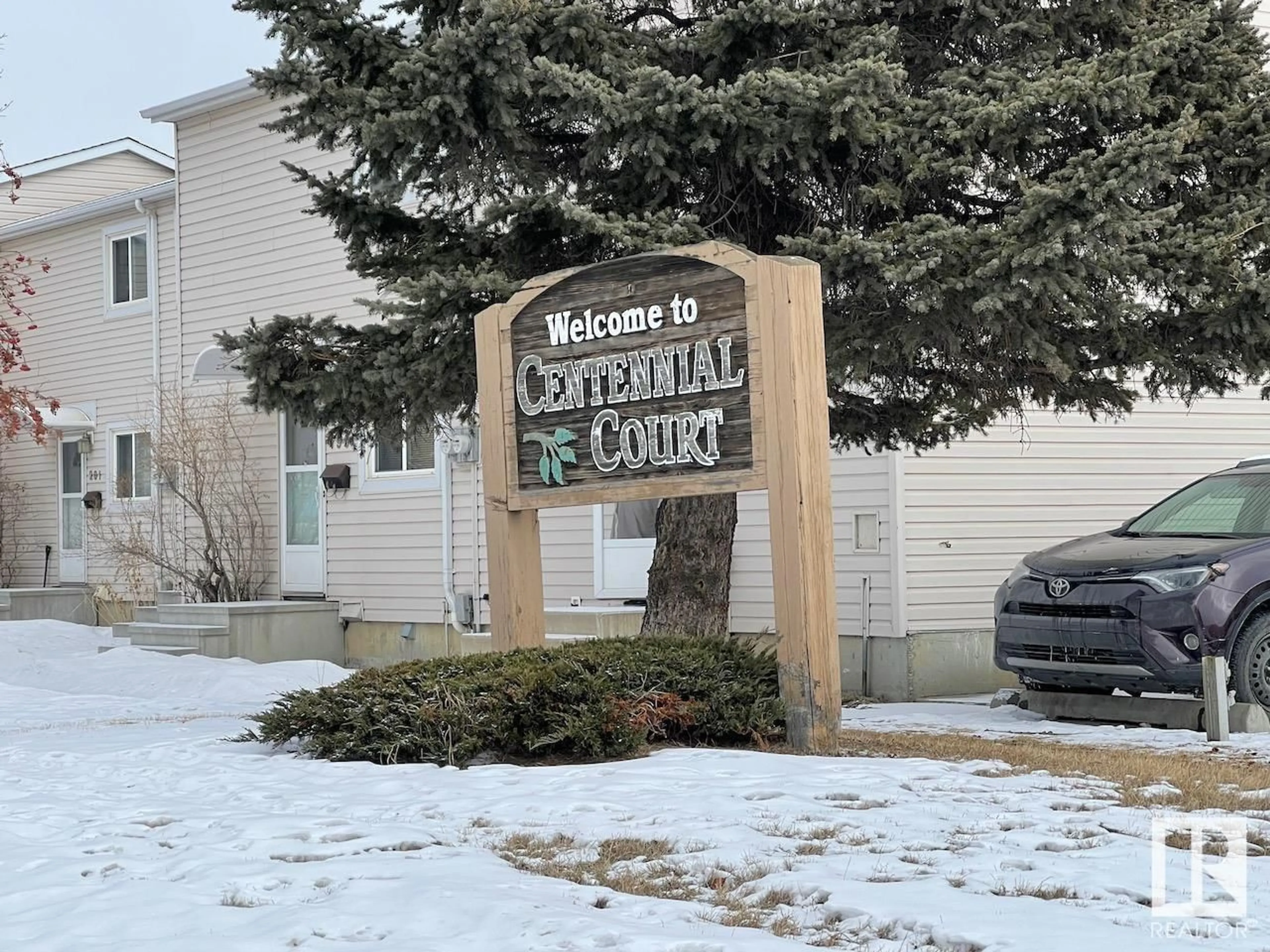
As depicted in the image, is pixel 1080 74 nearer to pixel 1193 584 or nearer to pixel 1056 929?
pixel 1193 584

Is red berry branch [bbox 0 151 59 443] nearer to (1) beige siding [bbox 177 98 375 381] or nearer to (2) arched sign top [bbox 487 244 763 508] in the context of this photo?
(1) beige siding [bbox 177 98 375 381]

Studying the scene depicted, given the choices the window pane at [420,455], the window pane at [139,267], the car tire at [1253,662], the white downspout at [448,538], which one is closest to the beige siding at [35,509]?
the window pane at [139,267]

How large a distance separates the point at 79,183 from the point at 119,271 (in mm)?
5150

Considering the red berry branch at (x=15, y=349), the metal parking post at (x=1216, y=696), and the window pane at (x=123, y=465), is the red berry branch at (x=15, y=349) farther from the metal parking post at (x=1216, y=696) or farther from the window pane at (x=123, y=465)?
the metal parking post at (x=1216, y=696)

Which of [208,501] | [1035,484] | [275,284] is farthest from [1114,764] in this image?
[208,501]

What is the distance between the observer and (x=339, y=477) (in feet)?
63.3

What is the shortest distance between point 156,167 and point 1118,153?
23.7 metres

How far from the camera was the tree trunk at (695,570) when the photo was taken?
35.6 ft

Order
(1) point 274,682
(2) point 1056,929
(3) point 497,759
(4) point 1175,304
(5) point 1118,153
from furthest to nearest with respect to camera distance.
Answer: (1) point 274,682 → (4) point 1175,304 → (5) point 1118,153 → (3) point 497,759 → (2) point 1056,929

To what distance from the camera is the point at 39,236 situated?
2536cm

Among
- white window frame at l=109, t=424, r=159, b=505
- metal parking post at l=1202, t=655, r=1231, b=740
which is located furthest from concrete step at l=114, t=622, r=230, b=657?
metal parking post at l=1202, t=655, r=1231, b=740

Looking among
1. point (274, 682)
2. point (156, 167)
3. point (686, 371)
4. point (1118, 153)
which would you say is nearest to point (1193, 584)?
point (1118, 153)

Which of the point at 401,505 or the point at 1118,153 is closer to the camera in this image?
the point at 1118,153

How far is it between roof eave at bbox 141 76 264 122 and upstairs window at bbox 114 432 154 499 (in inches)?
177
